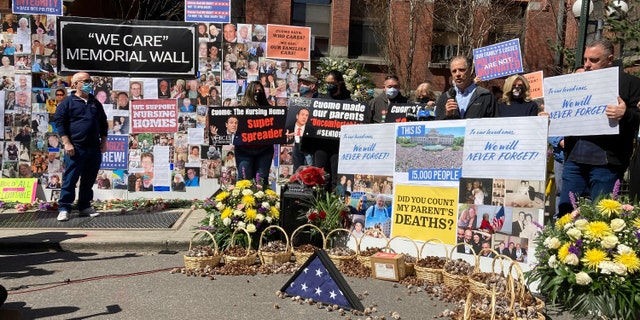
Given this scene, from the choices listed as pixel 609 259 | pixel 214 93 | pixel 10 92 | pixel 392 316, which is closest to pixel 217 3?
pixel 214 93

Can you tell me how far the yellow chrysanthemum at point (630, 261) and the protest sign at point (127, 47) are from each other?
7629 millimetres

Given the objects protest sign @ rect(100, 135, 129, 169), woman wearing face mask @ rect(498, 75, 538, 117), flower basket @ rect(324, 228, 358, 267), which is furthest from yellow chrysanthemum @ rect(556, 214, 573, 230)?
protest sign @ rect(100, 135, 129, 169)

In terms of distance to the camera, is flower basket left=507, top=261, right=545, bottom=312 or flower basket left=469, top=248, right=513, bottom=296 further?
flower basket left=469, top=248, right=513, bottom=296

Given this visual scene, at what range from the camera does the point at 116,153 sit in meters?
10.1

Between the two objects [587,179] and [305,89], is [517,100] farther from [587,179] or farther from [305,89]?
[305,89]

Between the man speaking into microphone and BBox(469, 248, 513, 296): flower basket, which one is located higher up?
the man speaking into microphone

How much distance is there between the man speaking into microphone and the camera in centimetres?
618

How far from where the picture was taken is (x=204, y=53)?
10086mm

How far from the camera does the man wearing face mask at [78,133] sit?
8.40 meters

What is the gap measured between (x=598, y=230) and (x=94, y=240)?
5632mm

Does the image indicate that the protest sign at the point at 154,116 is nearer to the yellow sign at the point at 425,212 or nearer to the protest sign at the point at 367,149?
the protest sign at the point at 367,149

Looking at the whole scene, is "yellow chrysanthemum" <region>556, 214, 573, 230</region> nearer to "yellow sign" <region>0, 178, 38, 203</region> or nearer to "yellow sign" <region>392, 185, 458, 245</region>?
"yellow sign" <region>392, 185, 458, 245</region>

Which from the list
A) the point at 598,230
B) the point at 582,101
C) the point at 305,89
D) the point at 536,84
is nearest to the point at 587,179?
the point at 582,101

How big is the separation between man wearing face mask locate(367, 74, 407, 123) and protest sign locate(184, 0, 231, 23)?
3.44 meters
